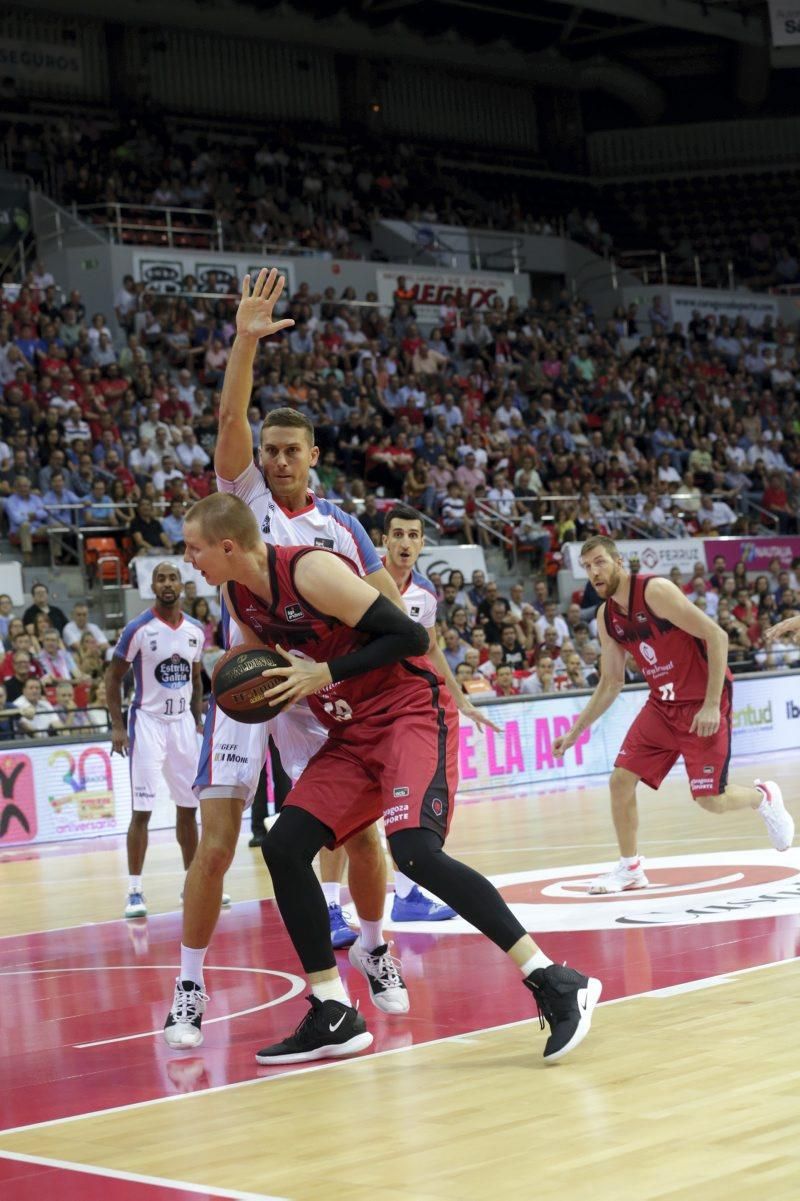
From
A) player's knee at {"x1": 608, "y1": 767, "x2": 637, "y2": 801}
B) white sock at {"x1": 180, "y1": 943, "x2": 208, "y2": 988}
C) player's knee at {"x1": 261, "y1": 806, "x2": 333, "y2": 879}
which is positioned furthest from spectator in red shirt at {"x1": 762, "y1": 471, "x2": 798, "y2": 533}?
player's knee at {"x1": 261, "y1": 806, "x2": 333, "y2": 879}

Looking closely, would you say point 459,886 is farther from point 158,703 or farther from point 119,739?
point 158,703

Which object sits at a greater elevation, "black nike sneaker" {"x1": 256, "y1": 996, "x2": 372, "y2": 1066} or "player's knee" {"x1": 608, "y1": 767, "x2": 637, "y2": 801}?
"player's knee" {"x1": 608, "y1": 767, "x2": 637, "y2": 801}

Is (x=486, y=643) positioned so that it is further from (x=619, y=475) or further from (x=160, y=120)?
(x=160, y=120)

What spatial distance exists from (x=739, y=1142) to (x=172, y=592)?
6622mm

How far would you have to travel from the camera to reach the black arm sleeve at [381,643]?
5457mm

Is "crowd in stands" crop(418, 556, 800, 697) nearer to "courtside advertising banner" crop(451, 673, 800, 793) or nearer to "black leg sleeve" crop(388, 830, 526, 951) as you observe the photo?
"courtside advertising banner" crop(451, 673, 800, 793)

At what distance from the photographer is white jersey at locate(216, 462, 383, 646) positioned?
21.7ft

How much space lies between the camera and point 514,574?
22047 mm

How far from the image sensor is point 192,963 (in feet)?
19.7

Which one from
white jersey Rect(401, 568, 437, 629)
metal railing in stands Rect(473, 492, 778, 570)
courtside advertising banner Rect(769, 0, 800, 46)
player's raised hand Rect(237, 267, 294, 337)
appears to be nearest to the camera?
player's raised hand Rect(237, 267, 294, 337)

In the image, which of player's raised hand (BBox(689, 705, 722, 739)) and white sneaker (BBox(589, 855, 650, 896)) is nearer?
player's raised hand (BBox(689, 705, 722, 739))

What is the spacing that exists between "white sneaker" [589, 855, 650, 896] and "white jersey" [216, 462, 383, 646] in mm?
3373

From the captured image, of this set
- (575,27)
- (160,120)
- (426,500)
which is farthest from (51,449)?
(575,27)

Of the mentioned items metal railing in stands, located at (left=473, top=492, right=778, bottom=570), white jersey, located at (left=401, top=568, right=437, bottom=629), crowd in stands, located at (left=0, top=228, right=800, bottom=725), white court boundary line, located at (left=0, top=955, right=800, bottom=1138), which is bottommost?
white court boundary line, located at (left=0, top=955, right=800, bottom=1138)
